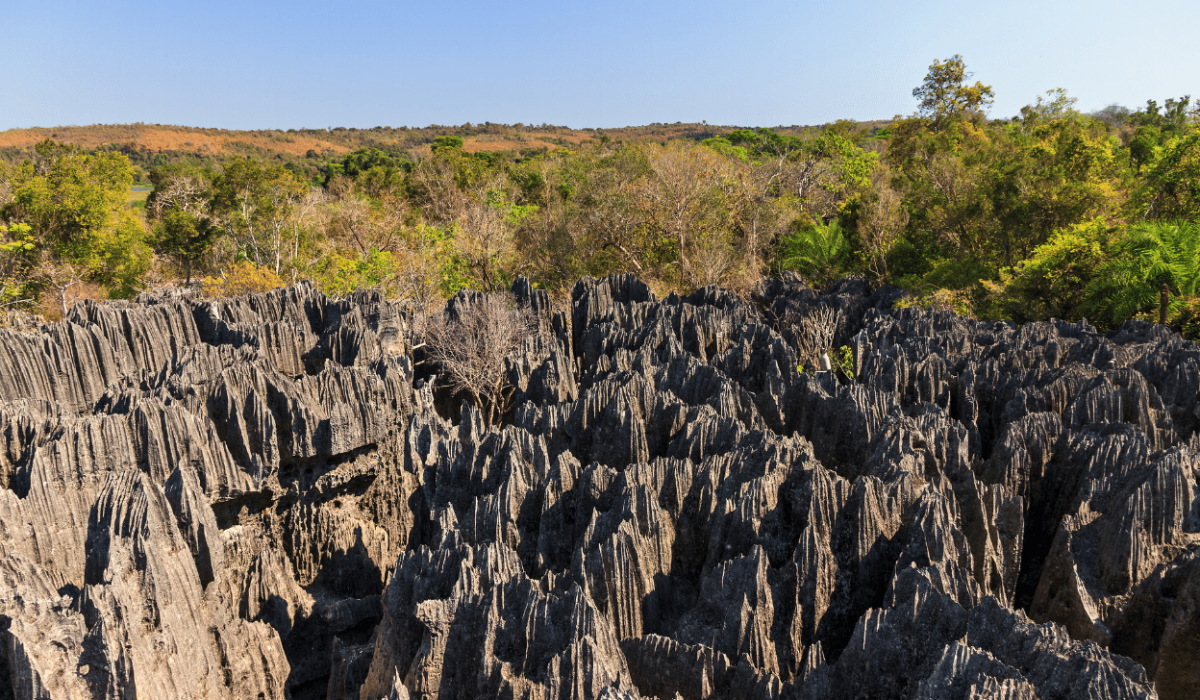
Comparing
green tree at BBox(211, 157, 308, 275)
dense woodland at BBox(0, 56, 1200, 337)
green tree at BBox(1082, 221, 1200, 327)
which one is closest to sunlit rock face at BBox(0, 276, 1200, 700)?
green tree at BBox(1082, 221, 1200, 327)

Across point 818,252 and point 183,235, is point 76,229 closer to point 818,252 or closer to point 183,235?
point 183,235

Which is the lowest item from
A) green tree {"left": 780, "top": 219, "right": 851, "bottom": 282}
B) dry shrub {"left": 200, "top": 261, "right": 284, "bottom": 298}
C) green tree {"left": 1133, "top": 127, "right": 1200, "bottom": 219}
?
dry shrub {"left": 200, "top": 261, "right": 284, "bottom": 298}

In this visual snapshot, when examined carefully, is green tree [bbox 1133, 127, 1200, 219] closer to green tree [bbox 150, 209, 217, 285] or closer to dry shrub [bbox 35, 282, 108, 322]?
dry shrub [bbox 35, 282, 108, 322]

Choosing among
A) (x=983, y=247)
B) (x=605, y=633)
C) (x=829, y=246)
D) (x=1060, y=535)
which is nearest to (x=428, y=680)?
(x=605, y=633)

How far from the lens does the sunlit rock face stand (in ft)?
32.2

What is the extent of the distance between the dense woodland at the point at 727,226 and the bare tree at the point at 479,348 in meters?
11.8

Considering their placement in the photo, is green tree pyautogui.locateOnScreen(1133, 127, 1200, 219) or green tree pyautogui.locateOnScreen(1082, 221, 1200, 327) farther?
green tree pyautogui.locateOnScreen(1133, 127, 1200, 219)

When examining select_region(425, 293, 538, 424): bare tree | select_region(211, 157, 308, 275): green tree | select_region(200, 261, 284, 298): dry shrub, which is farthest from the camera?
select_region(211, 157, 308, 275): green tree

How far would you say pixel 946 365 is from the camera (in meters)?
20.5

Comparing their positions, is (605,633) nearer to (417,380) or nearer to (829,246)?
(417,380)

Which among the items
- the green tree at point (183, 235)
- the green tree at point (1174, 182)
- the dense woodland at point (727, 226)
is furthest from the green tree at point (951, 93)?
the green tree at point (183, 235)

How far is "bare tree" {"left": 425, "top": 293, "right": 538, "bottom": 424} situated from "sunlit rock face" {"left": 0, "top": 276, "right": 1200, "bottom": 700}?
11.6 ft

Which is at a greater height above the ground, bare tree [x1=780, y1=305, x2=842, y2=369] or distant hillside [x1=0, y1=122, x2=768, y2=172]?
distant hillside [x1=0, y1=122, x2=768, y2=172]

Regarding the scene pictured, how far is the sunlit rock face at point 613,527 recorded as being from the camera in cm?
980
